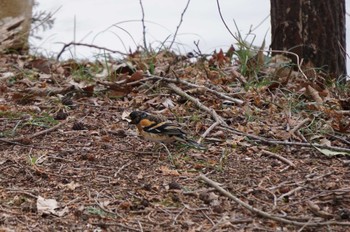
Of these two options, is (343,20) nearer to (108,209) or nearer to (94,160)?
(94,160)

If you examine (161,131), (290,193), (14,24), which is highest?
(14,24)

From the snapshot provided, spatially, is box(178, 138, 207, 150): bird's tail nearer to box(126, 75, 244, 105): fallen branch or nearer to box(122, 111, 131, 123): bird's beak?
box(122, 111, 131, 123): bird's beak

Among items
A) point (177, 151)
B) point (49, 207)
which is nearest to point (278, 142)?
point (177, 151)

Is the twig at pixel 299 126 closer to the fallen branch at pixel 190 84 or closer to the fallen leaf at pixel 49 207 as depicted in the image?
the fallen branch at pixel 190 84

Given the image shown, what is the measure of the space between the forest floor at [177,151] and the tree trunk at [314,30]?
13.0 inches

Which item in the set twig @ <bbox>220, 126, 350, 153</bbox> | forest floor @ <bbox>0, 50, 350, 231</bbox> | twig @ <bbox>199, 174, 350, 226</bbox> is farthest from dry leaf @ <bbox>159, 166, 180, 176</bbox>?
twig @ <bbox>220, 126, 350, 153</bbox>

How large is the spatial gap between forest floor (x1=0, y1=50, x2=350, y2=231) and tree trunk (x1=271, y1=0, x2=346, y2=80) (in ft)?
1.08

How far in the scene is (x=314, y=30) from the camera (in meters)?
7.07

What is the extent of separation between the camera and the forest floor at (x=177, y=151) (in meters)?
3.61

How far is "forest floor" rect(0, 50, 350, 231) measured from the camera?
361cm

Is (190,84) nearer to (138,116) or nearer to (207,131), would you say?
(207,131)

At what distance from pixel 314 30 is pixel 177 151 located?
3144mm

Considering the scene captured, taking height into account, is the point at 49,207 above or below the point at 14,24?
below

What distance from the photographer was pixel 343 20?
23.5ft
